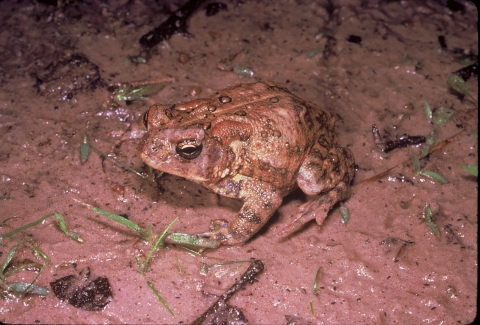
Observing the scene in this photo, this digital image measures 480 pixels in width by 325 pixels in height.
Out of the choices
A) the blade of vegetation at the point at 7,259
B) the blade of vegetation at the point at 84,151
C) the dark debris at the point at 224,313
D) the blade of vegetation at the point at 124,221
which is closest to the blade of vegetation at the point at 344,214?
the dark debris at the point at 224,313

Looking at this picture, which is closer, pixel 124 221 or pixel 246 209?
pixel 124 221

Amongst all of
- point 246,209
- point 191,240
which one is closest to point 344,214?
point 246,209

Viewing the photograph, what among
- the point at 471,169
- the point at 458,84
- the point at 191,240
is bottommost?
the point at 191,240

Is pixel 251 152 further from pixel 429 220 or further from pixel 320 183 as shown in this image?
pixel 429 220

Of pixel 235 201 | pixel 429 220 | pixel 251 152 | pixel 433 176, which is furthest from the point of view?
pixel 433 176

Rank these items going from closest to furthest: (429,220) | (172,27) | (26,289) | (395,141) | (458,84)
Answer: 1. (26,289)
2. (429,220)
3. (395,141)
4. (458,84)
5. (172,27)

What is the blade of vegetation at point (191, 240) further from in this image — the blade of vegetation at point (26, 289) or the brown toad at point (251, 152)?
the blade of vegetation at point (26, 289)

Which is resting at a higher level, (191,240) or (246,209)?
(246,209)
